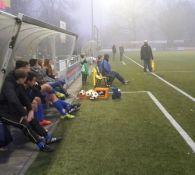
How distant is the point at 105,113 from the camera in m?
10.2

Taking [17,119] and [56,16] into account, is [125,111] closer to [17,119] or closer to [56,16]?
[17,119]

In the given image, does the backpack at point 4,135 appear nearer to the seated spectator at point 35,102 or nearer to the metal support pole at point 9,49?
the metal support pole at point 9,49

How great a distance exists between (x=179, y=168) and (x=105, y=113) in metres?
4.48

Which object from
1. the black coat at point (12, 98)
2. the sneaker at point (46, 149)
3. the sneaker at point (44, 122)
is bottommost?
the sneaker at point (44, 122)

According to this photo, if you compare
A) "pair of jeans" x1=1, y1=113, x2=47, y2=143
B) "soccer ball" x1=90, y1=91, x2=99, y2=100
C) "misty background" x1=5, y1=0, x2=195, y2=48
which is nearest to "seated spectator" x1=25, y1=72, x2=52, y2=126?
"pair of jeans" x1=1, y1=113, x2=47, y2=143

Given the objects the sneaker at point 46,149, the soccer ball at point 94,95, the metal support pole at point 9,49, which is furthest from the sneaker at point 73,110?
the metal support pole at point 9,49

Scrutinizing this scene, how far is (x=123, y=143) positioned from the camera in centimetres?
728

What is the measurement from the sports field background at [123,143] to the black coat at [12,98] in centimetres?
87

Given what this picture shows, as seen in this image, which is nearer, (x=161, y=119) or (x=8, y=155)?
(x=8, y=155)

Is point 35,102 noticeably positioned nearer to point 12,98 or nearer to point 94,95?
point 12,98

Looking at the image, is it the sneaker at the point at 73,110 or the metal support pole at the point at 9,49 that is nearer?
the metal support pole at the point at 9,49

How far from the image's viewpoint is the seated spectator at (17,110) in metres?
6.75

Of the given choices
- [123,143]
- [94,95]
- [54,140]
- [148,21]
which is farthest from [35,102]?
[148,21]

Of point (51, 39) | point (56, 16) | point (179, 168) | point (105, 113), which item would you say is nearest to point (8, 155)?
point (179, 168)
